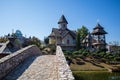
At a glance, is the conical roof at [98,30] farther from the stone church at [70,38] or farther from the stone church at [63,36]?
the stone church at [63,36]

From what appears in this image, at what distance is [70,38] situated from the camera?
2114 inches

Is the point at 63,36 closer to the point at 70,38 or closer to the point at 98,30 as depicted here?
the point at 70,38

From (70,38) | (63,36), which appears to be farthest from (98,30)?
(63,36)

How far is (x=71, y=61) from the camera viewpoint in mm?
38250

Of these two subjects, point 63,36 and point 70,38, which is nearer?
point 63,36

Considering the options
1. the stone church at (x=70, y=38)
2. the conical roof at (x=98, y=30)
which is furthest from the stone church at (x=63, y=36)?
the conical roof at (x=98, y=30)

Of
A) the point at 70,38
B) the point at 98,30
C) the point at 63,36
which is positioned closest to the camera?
the point at 98,30

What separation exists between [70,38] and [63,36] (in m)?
2.83

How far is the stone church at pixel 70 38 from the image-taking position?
168 ft

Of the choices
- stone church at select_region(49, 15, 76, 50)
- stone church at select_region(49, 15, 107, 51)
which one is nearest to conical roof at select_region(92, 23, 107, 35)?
stone church at select_region(49, 15, 107, 51)

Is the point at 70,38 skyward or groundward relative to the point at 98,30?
groundward

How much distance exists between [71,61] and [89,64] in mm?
3885

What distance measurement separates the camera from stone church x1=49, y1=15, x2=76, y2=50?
51.8 metres

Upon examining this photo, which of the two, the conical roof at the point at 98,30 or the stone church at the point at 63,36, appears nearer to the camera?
the conical roof at the point at 98,30
